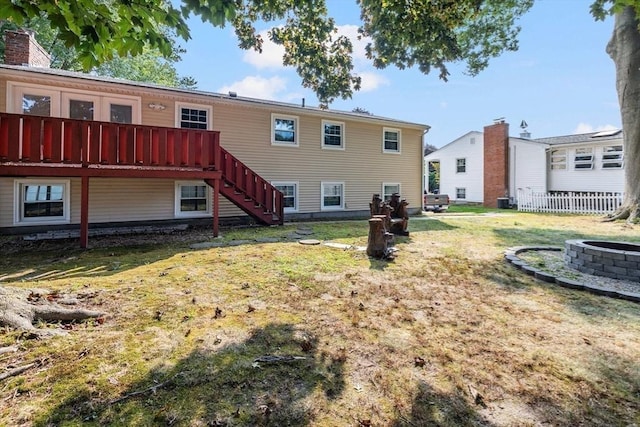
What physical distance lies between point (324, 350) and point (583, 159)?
23862 millimetres

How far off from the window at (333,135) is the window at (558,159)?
1547cm

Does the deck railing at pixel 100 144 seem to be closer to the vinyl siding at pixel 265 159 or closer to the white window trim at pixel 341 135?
the vinyl siding at pixel 265 159

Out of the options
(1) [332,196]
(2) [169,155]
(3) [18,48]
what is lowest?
(1) [332,196]

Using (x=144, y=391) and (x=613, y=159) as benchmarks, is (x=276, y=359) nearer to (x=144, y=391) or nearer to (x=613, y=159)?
(x=144, y=391)

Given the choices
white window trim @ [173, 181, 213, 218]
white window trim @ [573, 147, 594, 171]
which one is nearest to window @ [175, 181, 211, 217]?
white window trim @ [173, 181, 213, 218]

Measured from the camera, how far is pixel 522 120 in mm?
25656

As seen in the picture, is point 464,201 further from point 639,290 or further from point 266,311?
point 266,311

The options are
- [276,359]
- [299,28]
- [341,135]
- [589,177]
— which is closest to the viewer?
[276,359]

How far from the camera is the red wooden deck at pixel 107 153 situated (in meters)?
7.30

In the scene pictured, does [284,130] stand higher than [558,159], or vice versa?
[558,159]

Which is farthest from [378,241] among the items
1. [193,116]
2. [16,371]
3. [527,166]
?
[527,166]

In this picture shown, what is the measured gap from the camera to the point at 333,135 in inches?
581

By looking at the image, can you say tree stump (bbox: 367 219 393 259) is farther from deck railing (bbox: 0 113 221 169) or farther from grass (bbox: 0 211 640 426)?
deck railing (bbox: 0 113 221 169)

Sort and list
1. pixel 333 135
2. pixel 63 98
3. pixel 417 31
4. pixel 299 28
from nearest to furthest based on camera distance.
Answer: pixel 417 31, pixel 299 28, pixel 63 98, pixel 333 135
